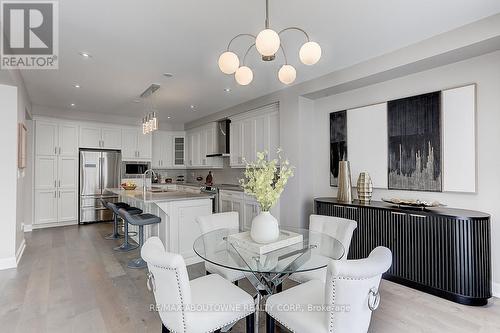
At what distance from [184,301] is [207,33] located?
2.35m

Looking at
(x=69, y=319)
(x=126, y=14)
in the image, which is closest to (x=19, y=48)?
(x=126, y=14)

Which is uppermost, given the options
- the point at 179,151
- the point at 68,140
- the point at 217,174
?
the point at 68,140

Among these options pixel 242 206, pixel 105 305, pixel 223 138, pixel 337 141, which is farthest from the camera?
pixel 223 138

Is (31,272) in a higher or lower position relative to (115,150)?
lower

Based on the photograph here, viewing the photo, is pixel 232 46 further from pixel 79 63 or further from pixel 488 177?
pixel 488 177

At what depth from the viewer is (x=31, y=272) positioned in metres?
3.24

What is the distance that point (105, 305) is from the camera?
2447 mm

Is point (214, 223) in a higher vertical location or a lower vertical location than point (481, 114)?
lower

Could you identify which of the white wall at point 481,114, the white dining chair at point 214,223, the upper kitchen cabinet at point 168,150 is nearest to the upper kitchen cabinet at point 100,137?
the upper kitchen cabinet at point 168,150

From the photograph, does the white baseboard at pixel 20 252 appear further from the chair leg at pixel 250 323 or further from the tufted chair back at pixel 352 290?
the tufted chair back at pixel 352 290

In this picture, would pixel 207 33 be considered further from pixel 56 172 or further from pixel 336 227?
pixel 56 172

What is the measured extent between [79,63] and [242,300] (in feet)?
11.2

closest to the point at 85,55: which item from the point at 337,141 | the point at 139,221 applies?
the point at 139,221

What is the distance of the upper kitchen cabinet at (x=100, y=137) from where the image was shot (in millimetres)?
6102
